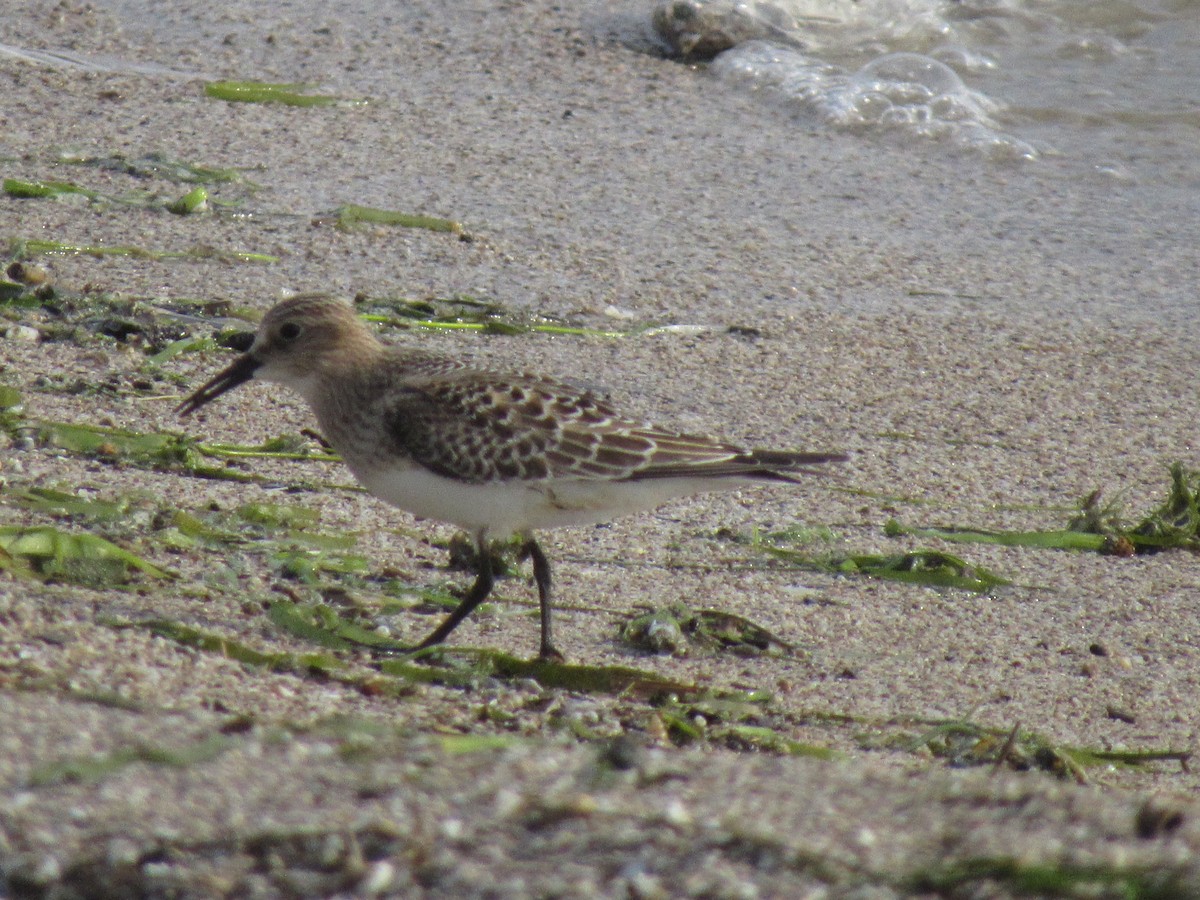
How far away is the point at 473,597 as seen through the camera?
4180 millimetres

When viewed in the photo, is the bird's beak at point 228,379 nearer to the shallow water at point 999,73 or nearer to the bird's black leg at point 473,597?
the bird's black leg at point 473,597

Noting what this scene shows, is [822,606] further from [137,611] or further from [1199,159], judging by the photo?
[1199,159]

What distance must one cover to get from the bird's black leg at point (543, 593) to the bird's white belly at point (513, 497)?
7 centimetres

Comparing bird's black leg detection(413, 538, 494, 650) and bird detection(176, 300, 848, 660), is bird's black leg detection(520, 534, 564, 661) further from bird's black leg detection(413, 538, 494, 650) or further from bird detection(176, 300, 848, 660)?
bird's black leg detection(413, 538, 494, 650)

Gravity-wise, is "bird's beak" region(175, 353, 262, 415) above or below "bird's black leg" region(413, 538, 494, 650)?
above

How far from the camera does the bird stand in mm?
4215

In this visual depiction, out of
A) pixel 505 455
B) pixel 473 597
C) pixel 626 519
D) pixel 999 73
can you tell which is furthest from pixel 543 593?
pixel 999 73

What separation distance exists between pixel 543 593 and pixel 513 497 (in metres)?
0.27

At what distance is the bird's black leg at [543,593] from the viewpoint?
13.1 ft

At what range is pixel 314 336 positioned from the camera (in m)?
4.59

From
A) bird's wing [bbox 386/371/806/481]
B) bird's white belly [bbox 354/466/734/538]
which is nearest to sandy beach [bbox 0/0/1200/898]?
bird's white belly [bbox 354/466/734/538]

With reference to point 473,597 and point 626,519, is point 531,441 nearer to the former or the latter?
point 473,597

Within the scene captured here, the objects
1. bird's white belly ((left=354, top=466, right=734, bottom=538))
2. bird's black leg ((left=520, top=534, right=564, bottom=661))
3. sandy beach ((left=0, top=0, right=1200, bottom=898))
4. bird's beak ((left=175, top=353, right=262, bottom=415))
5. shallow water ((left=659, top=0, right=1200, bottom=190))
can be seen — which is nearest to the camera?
sandy beach ((left=0, top=0, right=1200, bottom=898))

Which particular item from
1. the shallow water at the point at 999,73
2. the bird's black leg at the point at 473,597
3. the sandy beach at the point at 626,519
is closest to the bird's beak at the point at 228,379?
the sandy beach at the point at 626,519
